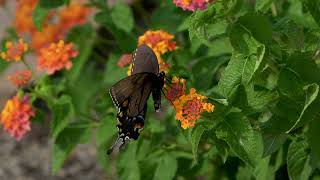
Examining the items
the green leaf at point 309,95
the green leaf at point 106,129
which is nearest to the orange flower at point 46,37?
the green leaf at point 106,129

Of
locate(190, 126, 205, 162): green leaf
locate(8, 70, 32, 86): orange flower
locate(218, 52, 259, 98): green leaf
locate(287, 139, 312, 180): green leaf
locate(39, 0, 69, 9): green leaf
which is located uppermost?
locate(39, 0, 69, 9): green leaf

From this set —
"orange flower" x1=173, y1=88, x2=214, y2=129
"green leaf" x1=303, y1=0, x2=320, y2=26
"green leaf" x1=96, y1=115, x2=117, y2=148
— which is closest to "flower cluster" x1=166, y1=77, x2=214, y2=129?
"orange flower" x1=173, y1=88, x2=214, y2=129

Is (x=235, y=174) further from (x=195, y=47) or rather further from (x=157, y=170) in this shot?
(x=195, y=47)

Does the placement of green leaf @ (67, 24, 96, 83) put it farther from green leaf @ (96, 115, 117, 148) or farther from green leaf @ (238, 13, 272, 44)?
green leaf @ (238, 13, 272, 44)

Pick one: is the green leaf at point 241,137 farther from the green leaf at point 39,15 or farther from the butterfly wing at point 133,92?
the green leaf at point 39,15

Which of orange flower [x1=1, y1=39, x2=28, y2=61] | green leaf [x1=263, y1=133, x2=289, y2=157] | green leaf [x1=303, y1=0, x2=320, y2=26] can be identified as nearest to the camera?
green leaf [x1=303, y1=0, x2=320, y2=26]

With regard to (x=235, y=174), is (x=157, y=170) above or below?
above

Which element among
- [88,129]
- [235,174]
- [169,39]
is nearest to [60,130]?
[88,129]

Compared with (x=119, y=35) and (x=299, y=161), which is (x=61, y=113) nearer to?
(x=119, y=35)
